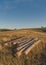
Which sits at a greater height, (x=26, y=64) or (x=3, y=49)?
(x=3, y=49)

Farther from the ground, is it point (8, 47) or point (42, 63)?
point (8, 47)

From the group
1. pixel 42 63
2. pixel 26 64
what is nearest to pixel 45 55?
pixel 42 63

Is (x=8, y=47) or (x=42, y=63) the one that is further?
(x=8, y=47)

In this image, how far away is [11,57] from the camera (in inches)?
488

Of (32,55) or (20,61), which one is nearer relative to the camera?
(20,61)

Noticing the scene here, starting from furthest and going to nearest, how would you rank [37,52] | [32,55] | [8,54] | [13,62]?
1. [37,52]
2. [32,55]
3. [8,54]
4. [13,62]

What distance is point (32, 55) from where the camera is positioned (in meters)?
13.8

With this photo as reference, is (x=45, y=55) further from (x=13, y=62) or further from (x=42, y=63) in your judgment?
(x=13, y=62)

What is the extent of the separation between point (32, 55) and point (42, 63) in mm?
1655

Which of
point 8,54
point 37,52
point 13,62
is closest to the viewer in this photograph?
point 13,62

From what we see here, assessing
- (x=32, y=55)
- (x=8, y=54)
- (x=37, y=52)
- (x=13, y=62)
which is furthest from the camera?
(x=37, y=52)

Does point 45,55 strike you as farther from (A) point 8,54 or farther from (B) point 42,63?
(A) point 8,54

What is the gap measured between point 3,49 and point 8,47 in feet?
3.15

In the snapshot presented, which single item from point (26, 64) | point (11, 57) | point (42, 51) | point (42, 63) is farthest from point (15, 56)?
point (42, 51)
